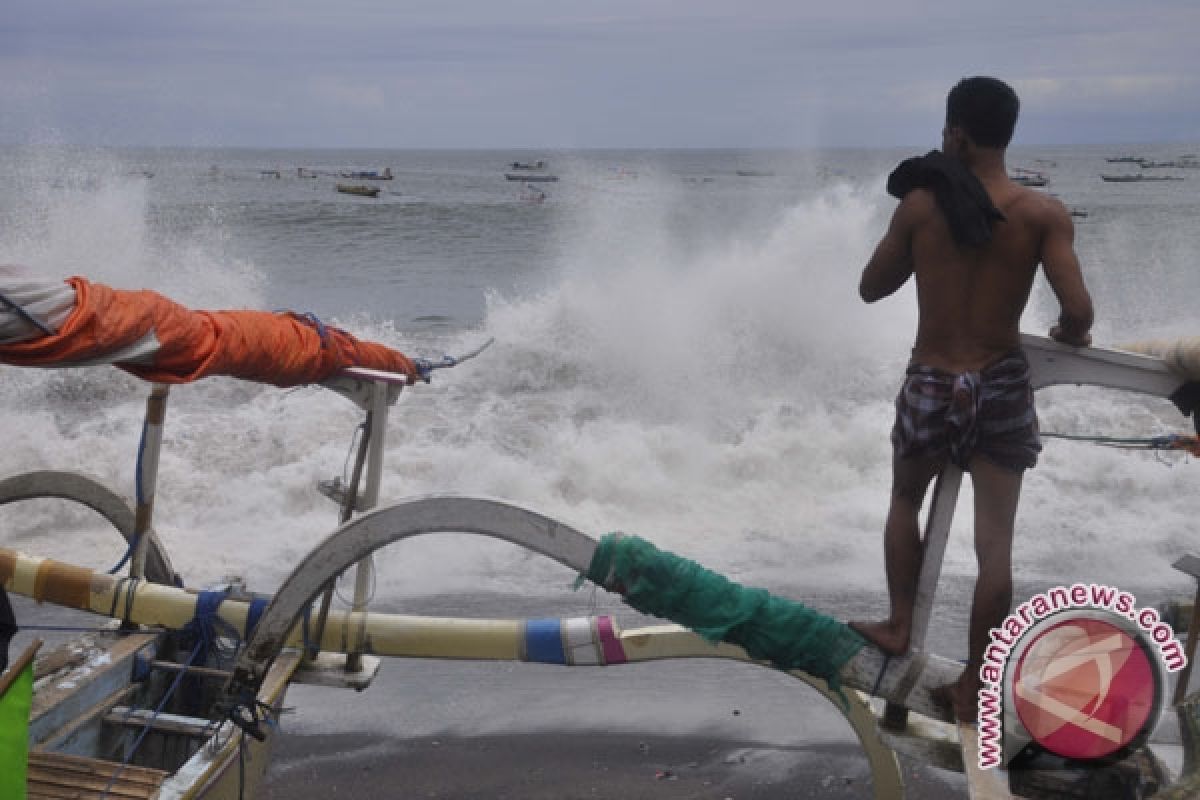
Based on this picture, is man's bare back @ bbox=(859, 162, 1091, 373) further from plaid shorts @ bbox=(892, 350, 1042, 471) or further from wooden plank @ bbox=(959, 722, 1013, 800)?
wooden plank @ bbox=(959, 722, 1013, 800)

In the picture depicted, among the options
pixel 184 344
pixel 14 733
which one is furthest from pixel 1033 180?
pixel 14 733

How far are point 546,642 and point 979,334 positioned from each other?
1478 millimetres

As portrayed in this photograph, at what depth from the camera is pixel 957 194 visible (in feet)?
9.07

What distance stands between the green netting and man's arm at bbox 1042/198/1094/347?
973 millimetres

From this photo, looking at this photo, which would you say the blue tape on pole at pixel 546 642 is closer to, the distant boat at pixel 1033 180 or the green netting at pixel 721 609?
the green netting at pixel 721 609

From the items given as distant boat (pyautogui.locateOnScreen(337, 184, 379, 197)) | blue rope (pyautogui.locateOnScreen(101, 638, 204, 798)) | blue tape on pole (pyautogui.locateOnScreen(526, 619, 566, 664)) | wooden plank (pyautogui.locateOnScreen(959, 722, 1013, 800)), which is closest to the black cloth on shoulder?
wooden plank (pyautogui.locateOnScreen(959, 722, 1013, 800))

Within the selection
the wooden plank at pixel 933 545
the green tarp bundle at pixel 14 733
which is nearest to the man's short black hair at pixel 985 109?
the wooden plank at pixel 933 545

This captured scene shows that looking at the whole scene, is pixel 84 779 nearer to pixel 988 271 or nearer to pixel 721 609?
pixel 721 609

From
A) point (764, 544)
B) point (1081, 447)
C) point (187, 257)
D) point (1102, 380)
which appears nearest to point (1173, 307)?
point (1081, 447)

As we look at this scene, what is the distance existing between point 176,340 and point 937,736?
224 centimetres

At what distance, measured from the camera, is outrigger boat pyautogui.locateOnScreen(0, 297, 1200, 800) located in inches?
108

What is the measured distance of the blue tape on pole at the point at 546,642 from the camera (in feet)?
10.7

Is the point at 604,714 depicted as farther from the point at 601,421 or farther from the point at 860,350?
the point at 860,350

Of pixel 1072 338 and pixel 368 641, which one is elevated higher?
pixel 1072 338
